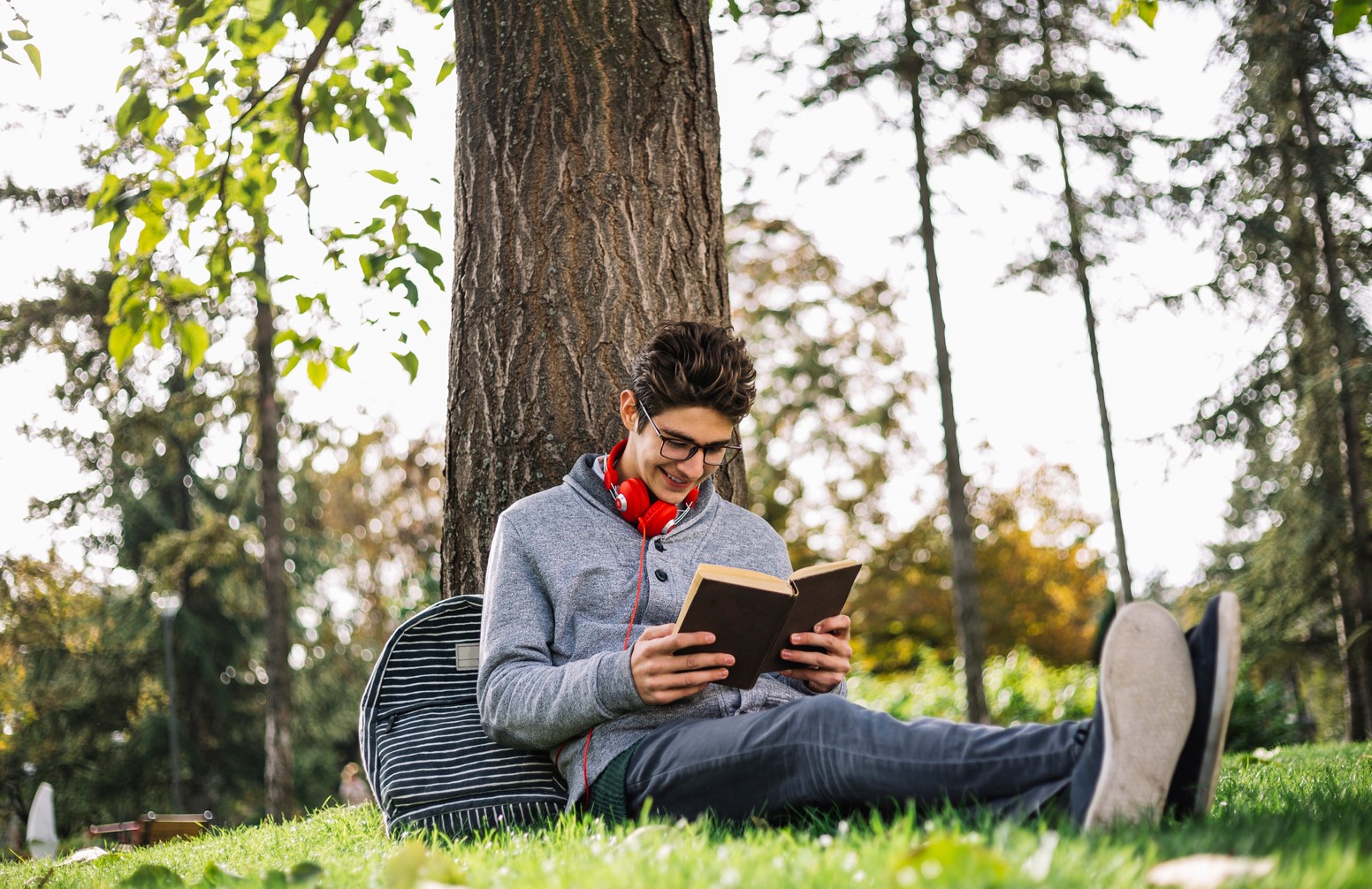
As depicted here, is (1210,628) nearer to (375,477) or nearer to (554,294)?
(554,294)

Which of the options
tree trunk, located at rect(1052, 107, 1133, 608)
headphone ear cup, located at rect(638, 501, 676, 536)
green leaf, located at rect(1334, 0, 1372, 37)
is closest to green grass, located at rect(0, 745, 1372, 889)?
headphone ear cup, located at rect(638, 501, 676, 536)

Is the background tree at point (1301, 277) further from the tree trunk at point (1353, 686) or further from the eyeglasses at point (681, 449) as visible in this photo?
the eyeglasses at point (681, 449)

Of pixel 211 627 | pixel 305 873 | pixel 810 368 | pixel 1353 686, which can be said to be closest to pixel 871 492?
pixel 810 368

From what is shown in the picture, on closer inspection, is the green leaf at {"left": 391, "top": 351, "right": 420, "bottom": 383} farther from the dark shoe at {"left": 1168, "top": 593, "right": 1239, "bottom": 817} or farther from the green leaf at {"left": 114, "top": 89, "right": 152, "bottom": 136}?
the dark shoe at {"left": 1168, "top": 593, "right": 1239, "bottom": 817}

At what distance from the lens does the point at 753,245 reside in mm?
16156

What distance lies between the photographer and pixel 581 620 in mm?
3053

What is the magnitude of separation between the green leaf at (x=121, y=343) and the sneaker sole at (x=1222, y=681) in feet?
15.5

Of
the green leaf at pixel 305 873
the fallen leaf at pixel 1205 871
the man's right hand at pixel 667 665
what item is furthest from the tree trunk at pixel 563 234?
the fallen leaf at pixel 1205 871

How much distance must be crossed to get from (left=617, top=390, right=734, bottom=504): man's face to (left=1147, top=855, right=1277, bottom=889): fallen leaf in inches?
74.1

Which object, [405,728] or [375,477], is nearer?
[405,728]

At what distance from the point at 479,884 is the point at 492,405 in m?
2.25

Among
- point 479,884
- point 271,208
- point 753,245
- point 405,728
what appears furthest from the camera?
point 753,245

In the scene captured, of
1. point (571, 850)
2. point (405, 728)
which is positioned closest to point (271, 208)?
point (405, 728)

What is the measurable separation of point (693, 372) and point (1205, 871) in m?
2.00
